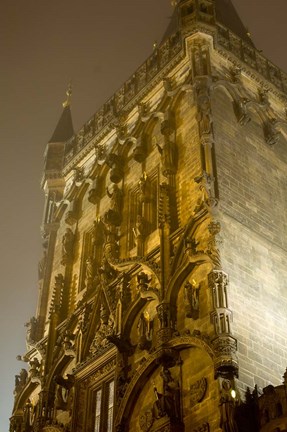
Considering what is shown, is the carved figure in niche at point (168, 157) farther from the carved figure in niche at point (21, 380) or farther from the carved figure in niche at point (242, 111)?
the carved figure in niche at point (21, 380)

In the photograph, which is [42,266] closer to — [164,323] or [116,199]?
[116,199]

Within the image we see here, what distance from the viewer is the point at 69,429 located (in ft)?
60.2

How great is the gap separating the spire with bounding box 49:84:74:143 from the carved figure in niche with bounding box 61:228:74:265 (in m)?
7.19

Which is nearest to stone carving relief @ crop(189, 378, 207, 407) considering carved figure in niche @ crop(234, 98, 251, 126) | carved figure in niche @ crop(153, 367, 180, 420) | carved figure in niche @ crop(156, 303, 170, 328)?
carved figure in niche @ crop(153, 367, 180, 420)

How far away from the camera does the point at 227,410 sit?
44.2 feet

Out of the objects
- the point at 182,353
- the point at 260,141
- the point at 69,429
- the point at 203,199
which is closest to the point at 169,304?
the point at 182,353

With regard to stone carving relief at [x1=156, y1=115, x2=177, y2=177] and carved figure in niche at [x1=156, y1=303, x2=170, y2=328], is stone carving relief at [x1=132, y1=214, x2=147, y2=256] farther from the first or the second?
carved figure in niche at [x1=156, y1=303, x2=170, y2=328]

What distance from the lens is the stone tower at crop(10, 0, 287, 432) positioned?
15.3m

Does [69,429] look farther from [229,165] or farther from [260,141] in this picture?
[260,141]

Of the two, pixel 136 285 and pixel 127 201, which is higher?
pixel 127 201

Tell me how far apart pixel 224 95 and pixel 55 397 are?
35.1ft

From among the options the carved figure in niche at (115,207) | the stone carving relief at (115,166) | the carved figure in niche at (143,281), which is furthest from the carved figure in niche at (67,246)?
the carved figure in niche at (143,281)

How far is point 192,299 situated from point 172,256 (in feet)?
5.96

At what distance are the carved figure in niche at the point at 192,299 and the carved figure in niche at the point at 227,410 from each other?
246 cm
